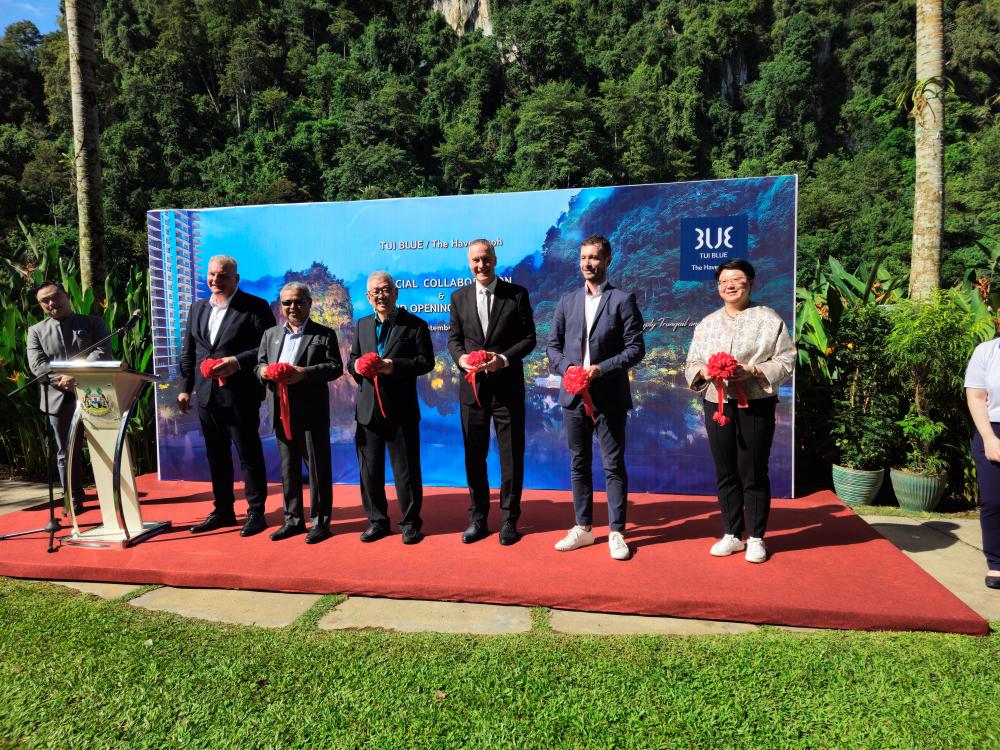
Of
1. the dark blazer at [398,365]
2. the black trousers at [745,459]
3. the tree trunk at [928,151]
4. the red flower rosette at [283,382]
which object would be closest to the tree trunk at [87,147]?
the red flower rosette at [283,382]

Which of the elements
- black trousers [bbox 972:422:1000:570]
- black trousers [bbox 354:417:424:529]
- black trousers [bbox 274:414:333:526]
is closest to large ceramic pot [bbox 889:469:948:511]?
black trousers [bbox 972:422:1000:570]

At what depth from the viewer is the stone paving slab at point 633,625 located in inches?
106

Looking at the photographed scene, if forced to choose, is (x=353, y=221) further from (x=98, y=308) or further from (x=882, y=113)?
(x=882, y=113)

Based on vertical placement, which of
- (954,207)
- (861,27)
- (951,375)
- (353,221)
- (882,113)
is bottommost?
(951,375)

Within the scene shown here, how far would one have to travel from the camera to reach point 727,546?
11.0 feet

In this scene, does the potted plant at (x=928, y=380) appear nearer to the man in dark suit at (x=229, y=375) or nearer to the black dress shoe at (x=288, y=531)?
the black dress shoe at (x=288, y=531)

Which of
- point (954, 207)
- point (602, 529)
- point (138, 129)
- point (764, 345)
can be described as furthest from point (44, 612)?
point (138, 129)

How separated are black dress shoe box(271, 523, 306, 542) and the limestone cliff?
8928 centimetres

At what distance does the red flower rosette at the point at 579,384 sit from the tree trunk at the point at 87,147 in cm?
483

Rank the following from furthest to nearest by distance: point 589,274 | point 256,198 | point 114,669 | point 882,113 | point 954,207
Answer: point 256,198 < point 882,113 < point 954,207 < point 589,274 < point 114,669

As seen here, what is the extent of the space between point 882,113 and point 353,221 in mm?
59532

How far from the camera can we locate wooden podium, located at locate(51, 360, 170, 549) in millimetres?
3648

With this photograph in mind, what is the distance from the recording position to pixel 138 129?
5688cm

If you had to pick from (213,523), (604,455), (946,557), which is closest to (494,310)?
(604,455)
